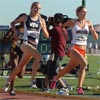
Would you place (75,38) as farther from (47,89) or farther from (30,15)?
(47,89)

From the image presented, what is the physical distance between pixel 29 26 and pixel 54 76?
7.63ft

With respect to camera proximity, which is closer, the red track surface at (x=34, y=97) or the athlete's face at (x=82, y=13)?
the red track surface at (x=34, y=97)

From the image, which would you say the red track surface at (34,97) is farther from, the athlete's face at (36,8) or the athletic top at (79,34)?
Result: the athlete's face at (36,8)


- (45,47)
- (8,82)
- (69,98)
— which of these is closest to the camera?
(69,98)

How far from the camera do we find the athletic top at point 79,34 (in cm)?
1074

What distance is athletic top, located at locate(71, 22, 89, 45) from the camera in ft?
35.2

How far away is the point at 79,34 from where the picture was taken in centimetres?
1078

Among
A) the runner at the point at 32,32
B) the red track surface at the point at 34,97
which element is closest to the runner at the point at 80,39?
the red track surface at the point at 34,97

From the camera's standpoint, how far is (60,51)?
41.5 ft

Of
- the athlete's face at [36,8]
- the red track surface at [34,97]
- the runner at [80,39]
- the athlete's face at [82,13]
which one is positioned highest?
the athlete's face at [36,8]

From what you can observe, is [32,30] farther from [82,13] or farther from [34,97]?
[34,97]

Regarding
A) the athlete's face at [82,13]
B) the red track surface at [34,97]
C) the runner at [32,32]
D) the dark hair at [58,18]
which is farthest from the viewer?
the dark hair at [58,18]

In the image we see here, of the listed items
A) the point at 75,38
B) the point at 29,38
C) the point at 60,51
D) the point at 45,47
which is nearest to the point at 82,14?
the point at 75,38

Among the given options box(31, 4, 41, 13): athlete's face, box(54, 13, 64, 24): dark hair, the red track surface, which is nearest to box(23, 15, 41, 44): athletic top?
box(31, 4, 41, 13): athlete's face
